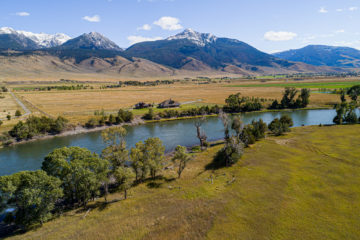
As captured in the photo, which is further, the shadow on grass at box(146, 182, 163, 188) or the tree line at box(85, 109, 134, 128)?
the tree line at box(85, 109, 134, 128)

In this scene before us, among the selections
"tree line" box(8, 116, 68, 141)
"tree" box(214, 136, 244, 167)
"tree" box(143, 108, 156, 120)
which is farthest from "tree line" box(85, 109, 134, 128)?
"tree" box(214, 136, 244, 167)

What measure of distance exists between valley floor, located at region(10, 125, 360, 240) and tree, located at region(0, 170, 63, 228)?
212cm

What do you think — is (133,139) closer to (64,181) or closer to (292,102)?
(64,181)

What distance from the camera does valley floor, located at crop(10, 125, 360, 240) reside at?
91.0 ft

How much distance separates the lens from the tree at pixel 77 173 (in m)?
33.7

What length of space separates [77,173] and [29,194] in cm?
695

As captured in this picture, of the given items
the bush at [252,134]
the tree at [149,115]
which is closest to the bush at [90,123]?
the tree at [149,115]

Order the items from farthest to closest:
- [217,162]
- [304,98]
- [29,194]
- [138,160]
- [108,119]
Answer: [304,98] < [108,119] < [217,162] < [138,160] < [29,194]

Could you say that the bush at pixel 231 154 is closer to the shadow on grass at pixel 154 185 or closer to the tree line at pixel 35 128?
the shadow on grass at pixel 154 185

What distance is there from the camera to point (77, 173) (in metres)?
33.4

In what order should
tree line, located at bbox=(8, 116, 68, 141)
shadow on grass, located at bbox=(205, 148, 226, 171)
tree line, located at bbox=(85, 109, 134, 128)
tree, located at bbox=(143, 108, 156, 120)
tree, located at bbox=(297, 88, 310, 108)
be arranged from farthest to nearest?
tree, located at bbox=(297, 88, 310, 108) → tree, located at bbox=(143, 108, 156, 120) → tree line, located at bbox=(85, 109, 134, 128) → tree line, located at bbox=(8, 116, 68, 141) → shadow on grass, located at bbox=(205, 148, 226, 171)

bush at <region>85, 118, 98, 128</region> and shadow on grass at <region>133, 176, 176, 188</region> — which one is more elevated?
bush at <region>85, 118, 98, 128</region>

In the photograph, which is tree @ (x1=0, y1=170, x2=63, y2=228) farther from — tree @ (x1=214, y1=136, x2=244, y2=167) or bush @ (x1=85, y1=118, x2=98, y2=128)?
bush @ (x1=85, y1=118, x2=98, y2=128)

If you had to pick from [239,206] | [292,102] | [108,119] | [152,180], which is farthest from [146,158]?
[292,102]
